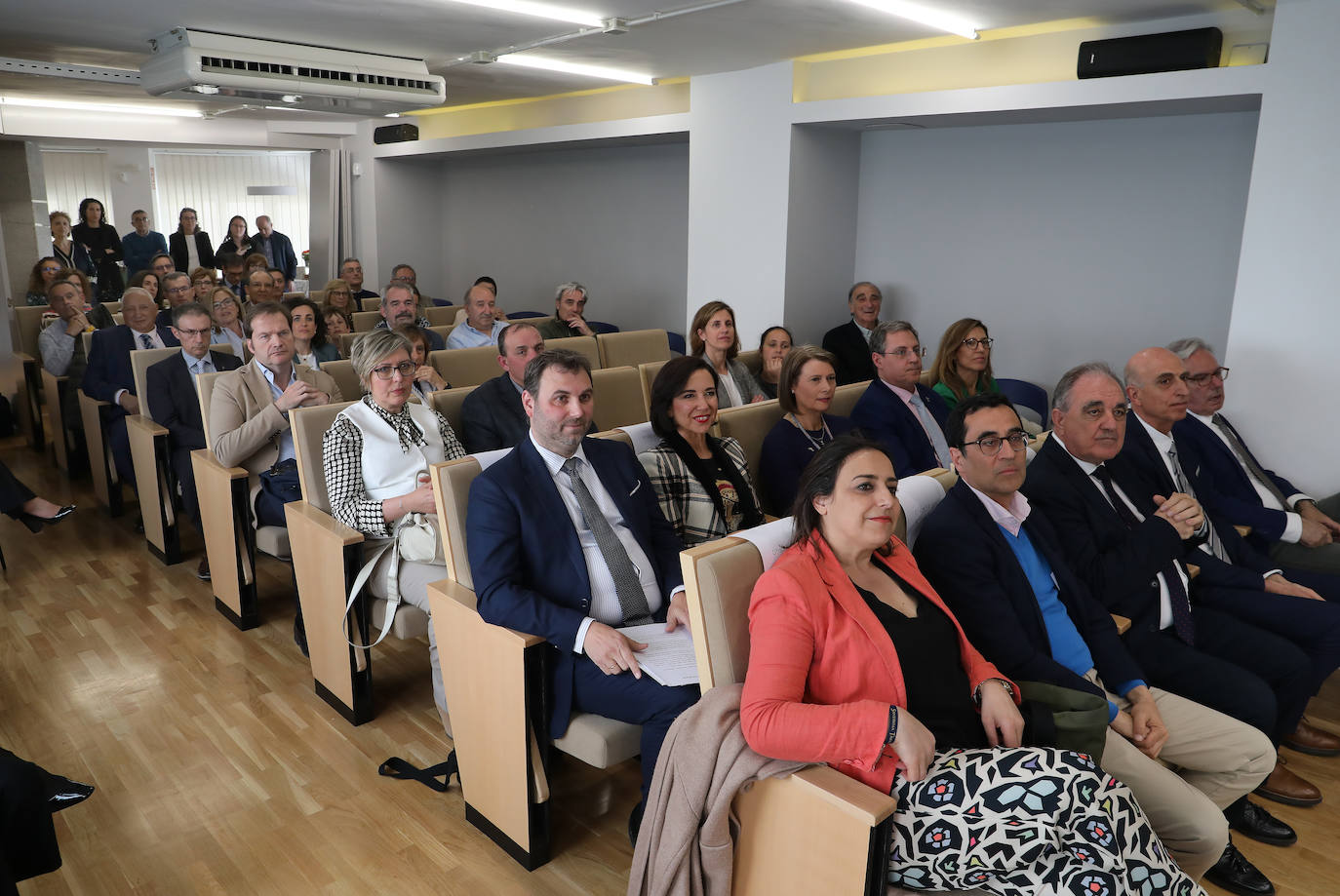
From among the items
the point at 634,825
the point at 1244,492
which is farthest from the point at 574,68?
the point at 634,825

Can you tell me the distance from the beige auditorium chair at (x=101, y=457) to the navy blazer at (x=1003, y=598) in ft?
15.1

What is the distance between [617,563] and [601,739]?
47 cm

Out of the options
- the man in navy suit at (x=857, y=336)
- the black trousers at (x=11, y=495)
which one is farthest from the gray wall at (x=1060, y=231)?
the black trousers at (x=11, y=495)

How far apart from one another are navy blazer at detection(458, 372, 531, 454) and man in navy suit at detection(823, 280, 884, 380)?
3.11 m

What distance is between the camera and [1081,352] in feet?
19.2

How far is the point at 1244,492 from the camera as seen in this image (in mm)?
3641

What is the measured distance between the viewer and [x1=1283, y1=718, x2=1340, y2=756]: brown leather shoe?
304cm

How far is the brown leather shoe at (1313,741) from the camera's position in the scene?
9.98 feet

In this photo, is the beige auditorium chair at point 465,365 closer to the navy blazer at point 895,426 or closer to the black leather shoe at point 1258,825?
the navy blazer at point 895,426

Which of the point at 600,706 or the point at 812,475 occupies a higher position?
the point at 812,475

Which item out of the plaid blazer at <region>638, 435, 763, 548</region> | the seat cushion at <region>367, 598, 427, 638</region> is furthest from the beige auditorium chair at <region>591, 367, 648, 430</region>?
the seat cushion at <region>367, 598, 427, 638</region>

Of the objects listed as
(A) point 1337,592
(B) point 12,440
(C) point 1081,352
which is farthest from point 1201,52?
(B) point 12,440

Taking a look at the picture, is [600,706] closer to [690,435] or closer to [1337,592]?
[690,435]

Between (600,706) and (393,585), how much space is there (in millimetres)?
1002
